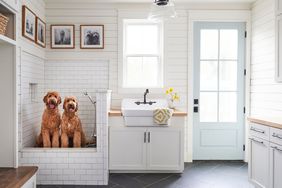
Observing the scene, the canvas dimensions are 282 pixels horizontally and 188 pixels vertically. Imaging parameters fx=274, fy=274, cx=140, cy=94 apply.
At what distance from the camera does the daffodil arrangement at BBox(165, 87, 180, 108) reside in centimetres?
437

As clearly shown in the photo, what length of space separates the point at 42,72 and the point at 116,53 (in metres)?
1.21

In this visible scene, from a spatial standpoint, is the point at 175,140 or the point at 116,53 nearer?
the point at 175,140

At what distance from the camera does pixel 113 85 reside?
4.46 metres

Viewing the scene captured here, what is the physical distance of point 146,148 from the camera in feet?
12.6

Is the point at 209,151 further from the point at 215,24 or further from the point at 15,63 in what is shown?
the point at 15,63

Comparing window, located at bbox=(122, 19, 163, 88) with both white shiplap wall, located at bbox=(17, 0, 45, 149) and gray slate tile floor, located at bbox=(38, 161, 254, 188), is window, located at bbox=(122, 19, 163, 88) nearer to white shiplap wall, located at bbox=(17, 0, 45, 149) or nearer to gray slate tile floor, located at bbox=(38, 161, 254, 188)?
white shiplap wall, located at bbox=(17, 0, 45, 149)

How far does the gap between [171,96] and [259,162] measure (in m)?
1.78

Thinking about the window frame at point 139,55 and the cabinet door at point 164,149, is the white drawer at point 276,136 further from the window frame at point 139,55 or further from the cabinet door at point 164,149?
the window frame at point 139,55

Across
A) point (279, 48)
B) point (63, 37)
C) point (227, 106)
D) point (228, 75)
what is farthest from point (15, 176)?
point (228, 75)

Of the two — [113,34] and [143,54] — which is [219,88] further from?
[113,34]

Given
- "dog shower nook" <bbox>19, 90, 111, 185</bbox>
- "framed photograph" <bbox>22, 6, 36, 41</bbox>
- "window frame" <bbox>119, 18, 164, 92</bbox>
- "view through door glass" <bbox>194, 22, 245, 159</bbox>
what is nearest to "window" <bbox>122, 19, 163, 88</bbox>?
"window frame" <bbox>119, 18, 164, 92</bbox>

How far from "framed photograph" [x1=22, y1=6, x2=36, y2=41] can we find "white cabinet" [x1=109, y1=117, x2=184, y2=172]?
1.64 meters

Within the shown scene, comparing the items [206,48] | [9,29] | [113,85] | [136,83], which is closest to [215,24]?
[206,48]

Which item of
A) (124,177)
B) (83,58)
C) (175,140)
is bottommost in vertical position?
(124,177)
